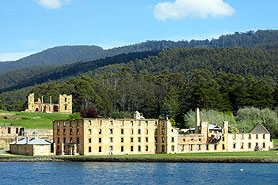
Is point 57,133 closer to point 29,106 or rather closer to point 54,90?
point 29,106

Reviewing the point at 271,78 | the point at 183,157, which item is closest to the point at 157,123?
the point at 183,157

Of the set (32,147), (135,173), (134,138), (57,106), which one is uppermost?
(57,106)


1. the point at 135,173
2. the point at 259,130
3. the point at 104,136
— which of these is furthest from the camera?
the point at 259,130

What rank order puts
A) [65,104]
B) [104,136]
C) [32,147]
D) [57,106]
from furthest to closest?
[57,106] → [65,104] → [104,136] → [32,147]

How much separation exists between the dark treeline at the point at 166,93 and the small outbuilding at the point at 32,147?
159 feet

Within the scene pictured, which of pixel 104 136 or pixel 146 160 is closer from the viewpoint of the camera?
pixel 146 160

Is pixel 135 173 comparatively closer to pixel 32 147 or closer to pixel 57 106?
pixel 32 147

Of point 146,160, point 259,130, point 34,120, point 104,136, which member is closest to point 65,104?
point 34,120

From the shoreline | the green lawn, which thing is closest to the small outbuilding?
the shoreline

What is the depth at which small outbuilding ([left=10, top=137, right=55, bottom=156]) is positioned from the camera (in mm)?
87062

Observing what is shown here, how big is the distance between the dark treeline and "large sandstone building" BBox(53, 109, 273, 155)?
103 ft

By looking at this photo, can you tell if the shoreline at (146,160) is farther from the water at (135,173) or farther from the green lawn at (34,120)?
the green lawn at (34,120)

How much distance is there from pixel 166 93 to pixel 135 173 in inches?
3705

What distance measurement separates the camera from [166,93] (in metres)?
161
